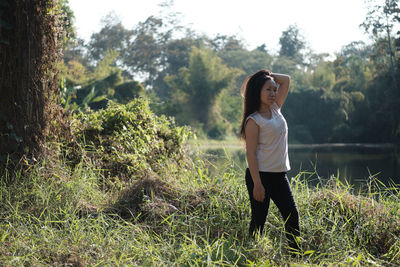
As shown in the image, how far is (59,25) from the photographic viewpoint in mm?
4680

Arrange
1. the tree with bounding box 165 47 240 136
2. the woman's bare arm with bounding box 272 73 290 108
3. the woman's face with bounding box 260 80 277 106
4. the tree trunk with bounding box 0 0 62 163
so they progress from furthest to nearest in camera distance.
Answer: the tree with bounding box 165 47 240 136, the tree trunk with bounding box 0 0 62 163, the woman's bare arm with bounding box 272 73 290 108, the woman's face with bounding box 260 80 277 106

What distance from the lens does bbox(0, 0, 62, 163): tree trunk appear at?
13.6 ft

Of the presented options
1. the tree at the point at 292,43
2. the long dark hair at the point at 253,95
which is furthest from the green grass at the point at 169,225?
the tree at the point at 292,43

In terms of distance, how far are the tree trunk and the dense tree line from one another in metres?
11.9

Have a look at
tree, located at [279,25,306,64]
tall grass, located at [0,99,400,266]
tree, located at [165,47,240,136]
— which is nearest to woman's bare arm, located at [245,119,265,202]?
tall grass, located at [0,99,400,266]

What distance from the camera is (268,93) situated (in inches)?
112

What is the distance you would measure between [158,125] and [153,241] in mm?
3276

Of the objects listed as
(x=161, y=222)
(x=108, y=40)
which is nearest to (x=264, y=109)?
(x=161, y=222)

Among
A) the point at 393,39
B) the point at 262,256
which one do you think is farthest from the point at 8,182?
the point at 393,39

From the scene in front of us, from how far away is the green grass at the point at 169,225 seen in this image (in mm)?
2766

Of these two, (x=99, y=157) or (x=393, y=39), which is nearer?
(x=99, y=157)

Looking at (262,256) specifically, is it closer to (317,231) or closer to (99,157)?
(317,231)

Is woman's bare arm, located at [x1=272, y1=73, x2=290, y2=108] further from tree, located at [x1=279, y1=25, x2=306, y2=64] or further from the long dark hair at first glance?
tree, located at [x1=279, y1=25, x2=306, y2=64]

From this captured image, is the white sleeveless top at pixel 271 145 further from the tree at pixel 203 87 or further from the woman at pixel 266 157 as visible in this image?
the tree at pixel 203 87
